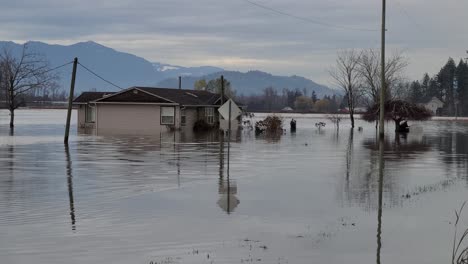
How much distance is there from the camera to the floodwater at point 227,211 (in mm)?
9938

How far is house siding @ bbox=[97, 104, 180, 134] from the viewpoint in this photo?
58.1 metres

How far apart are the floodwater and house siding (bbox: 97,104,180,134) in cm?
3252

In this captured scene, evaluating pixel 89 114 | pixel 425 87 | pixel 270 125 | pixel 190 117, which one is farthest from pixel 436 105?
pixel 270 125

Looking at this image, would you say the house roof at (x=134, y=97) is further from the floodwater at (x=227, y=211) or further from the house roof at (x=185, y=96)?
the floodwater at (x=227, y=211)

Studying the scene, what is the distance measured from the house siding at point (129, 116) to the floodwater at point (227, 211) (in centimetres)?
3252

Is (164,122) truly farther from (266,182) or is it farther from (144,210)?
(144,210)

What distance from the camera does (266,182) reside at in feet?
61.7

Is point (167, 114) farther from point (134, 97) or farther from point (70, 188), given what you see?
point (70, 188)

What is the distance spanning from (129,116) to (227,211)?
152 ft

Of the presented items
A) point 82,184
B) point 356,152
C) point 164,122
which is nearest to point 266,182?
point 82,184

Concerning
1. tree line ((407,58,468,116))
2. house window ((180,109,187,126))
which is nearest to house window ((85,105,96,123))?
house window ((180,109,187,126))

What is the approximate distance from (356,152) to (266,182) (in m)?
13.9

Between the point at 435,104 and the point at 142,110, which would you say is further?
the point at 435,104

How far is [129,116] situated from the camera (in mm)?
58938
